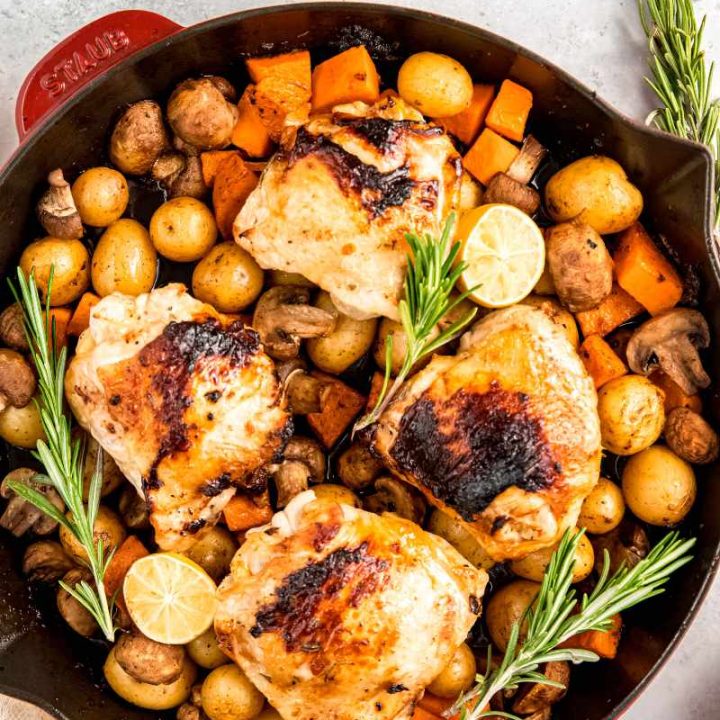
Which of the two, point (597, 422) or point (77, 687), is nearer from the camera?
point (597, 422)

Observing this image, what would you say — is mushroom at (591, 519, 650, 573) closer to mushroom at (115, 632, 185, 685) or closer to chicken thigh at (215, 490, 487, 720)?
chicken thigh at (215, 490, 487, 720)

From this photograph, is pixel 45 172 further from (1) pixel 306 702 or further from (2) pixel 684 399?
(2) pixel 684 399

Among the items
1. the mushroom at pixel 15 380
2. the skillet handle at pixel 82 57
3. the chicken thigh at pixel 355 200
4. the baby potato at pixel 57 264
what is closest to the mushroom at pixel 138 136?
the skillet handle at pixel 82 57

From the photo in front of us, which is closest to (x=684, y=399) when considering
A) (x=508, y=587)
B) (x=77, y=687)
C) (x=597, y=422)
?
(x=597, y=422)

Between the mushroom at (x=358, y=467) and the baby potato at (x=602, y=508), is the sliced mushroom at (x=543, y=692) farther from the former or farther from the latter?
the mushroom at (x=358, y=467)

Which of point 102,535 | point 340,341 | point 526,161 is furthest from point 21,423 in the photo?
point 526,161

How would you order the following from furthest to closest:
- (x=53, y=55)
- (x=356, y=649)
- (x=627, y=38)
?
(x=627, y=38) → (x=53, y=55) → (x=356, y=649)
